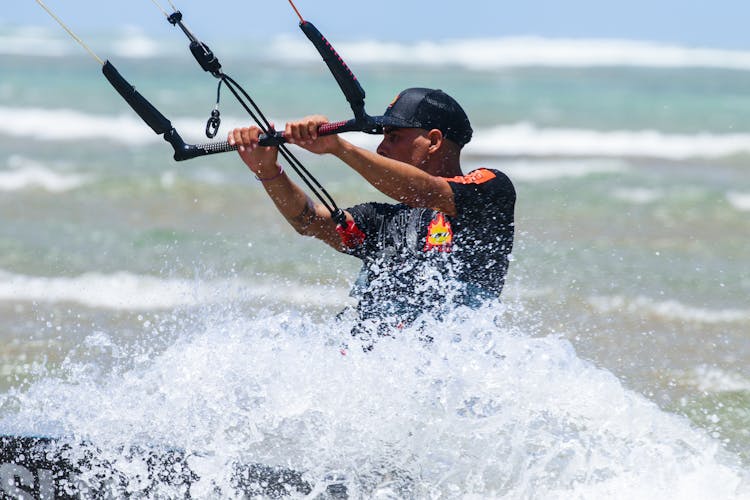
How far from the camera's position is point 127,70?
29172mm

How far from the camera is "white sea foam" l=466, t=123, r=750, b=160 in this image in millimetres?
16516

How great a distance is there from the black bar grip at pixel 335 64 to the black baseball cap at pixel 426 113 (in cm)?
45

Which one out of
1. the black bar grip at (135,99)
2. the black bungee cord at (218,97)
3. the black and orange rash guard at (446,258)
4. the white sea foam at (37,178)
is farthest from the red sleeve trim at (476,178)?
the white sea foam at (37,178)

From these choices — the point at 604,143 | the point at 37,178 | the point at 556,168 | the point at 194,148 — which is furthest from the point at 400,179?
the point at 604,143

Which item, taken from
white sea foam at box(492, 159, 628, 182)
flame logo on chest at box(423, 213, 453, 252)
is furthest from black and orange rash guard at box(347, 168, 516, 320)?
white sea foam at box(492, 159, 628, 182)

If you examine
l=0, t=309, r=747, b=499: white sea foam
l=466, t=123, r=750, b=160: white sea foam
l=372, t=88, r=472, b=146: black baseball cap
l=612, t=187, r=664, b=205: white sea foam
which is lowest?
l=0, t=309, r=747, b=499: white sea foam

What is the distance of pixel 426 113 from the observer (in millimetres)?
4207

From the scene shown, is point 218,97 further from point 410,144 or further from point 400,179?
point 410,144

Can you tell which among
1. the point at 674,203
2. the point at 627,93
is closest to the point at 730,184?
the point at 674,203

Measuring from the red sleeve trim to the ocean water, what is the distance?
1.68 feet

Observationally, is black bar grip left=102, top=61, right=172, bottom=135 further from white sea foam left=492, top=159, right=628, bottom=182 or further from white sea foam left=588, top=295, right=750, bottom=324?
white sea foam left=492, top=159, right=628, bottom=182

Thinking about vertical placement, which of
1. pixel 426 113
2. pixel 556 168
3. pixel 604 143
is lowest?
pixel 426 113

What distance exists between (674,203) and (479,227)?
8.25m

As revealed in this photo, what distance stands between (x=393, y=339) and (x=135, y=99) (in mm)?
1327
